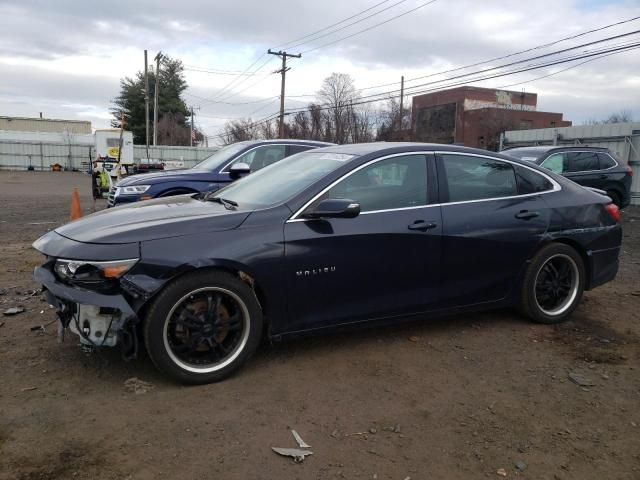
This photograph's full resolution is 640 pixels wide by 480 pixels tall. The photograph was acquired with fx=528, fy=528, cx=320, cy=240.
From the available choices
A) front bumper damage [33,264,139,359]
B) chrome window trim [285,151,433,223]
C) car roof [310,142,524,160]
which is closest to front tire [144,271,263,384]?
front bumper damage [33,264,139,359]

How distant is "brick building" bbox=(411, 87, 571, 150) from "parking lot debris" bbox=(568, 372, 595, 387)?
169 ft

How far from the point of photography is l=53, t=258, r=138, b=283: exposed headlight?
325 centimetres

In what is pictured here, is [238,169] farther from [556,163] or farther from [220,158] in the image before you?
[556,163]

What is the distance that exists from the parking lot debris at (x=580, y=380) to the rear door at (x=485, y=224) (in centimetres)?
93

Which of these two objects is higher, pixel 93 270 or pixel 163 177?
pixel 163 177

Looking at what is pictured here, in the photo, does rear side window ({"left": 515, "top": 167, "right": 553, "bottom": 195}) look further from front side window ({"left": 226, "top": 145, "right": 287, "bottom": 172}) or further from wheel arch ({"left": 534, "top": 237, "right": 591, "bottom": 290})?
front side window ({"left": 226, "top": 145, "right": 287, "bottom": 172})

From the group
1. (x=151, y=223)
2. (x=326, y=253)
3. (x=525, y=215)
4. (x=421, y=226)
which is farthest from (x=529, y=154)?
(x=151, y=223)

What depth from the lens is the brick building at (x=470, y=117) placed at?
55219mm

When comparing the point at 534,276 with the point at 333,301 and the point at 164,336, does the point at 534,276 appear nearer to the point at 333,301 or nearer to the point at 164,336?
the point at 333,301

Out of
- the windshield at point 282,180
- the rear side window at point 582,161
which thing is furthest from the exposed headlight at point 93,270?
the rear side window at point 582,161

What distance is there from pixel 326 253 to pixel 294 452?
140 centimetres

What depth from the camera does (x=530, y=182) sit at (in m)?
4.74

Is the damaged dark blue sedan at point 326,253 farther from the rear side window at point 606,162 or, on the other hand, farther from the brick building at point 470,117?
the brick building at point 470,117

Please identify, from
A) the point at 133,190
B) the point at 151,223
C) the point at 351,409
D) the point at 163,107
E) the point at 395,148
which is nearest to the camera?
the point at 351,409
